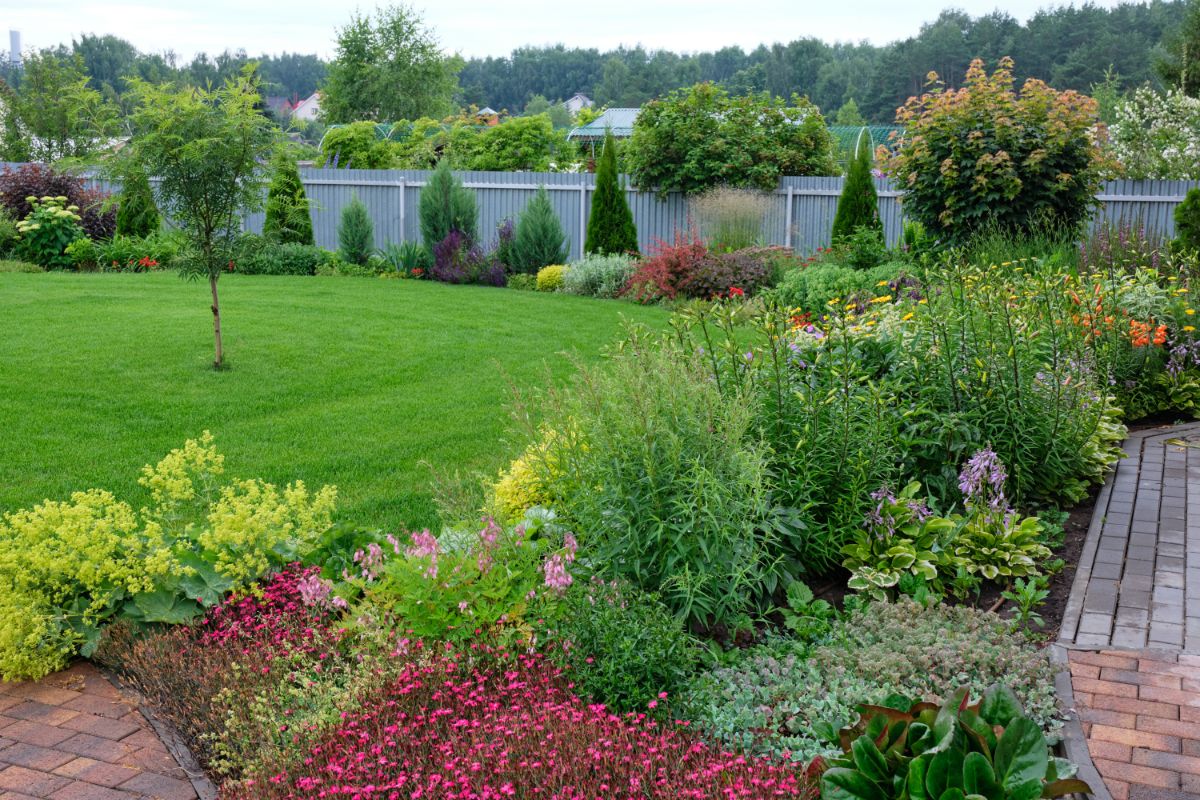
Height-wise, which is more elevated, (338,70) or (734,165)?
(338,70)

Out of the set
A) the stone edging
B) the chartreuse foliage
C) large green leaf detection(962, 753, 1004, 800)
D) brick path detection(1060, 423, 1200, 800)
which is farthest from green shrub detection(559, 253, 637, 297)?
large green leaf detection(962, 753, 1004, 800)

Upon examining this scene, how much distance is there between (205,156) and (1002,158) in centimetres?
753

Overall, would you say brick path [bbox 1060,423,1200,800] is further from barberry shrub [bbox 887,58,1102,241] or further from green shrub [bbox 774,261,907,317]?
barberry shrub [bbox 887,58,1102,241]

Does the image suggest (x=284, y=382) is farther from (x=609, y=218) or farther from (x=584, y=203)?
(x=584, y=203)

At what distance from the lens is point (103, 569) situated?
387cm

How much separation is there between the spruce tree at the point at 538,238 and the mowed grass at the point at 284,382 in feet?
9.38

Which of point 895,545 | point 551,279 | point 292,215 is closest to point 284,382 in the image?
point 895,545

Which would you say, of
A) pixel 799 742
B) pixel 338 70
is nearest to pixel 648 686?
pixel 799 742

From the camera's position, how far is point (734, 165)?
16484 millimetres

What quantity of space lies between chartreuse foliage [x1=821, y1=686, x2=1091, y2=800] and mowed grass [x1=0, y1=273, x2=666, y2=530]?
1.84m

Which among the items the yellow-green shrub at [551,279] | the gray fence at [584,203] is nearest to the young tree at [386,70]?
the gray fence at [584,203]

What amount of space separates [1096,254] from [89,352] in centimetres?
925

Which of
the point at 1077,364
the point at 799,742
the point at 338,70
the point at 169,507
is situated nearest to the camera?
the point at 799,742

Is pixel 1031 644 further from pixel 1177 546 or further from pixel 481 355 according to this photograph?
pixel 481 355
